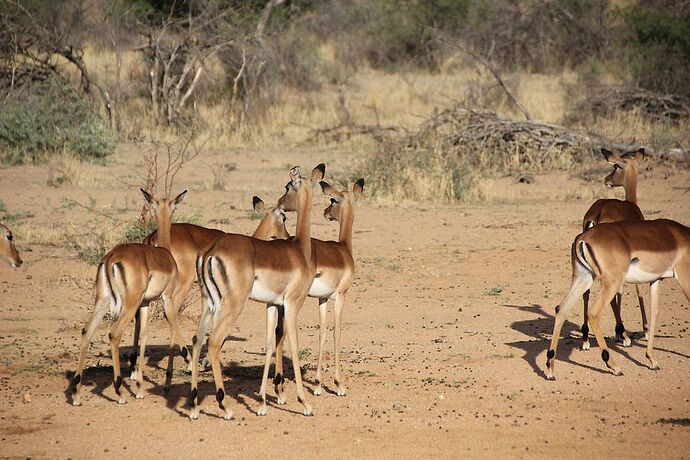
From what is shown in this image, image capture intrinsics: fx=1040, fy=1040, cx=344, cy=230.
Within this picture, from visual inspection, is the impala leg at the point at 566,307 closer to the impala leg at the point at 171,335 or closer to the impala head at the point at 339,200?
the impala head at the point at 339,200

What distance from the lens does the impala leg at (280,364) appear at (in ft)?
25.6

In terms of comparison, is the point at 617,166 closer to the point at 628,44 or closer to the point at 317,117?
the point at 317,117

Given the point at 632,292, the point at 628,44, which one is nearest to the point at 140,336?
the point at 632,292

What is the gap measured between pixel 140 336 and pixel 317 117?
17106 millimetres

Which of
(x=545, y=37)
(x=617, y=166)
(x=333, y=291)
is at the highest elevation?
(x=545, y=37)

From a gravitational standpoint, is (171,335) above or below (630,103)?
below

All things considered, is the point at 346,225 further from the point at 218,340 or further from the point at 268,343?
the point at 218,340

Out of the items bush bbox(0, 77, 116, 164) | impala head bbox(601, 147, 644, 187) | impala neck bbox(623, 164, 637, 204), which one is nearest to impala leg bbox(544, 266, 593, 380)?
impala neck bbox(623, 164, 637, 204)

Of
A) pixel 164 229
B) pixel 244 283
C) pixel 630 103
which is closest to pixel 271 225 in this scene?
pixel 164 229

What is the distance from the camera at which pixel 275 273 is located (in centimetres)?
740

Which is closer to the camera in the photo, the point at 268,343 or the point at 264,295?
the point at 264,295

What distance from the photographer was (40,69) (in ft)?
75.3

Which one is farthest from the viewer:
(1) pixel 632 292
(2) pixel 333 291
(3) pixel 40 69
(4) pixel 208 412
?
(3) pixel 40 69

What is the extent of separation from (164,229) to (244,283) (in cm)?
168
